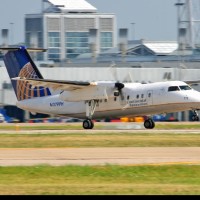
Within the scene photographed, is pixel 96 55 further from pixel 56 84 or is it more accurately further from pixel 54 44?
pixel 56 84

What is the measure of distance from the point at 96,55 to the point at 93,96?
291ft

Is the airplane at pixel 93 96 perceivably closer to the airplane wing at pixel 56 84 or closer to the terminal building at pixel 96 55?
the airplane wing at pixel 56 84

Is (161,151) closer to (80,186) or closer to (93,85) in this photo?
(80,186)

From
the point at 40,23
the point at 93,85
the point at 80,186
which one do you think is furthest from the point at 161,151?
the point at 40,23

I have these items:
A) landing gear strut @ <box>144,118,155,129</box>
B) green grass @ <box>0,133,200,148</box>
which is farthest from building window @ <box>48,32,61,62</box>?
green grass @ <box>0,133,200,148</box>

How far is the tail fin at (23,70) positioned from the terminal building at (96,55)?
32230 mm

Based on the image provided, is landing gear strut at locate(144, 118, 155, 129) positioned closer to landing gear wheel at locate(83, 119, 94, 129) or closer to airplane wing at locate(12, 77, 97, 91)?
landing gear wheel at locate(83, 119, 94, 129)

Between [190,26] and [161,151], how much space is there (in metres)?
129

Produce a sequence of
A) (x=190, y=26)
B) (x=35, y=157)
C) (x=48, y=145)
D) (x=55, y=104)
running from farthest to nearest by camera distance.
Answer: (x=190, y=26) < (x=55, y=104) < (x=48, y=145) < (x=35, y=157)

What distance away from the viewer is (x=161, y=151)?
115 feet

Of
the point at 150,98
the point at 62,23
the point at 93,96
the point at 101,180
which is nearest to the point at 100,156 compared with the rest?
the point at 101,180

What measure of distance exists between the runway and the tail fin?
22133mm

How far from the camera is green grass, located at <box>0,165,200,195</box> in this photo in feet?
75.7

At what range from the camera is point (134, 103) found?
180 ft
